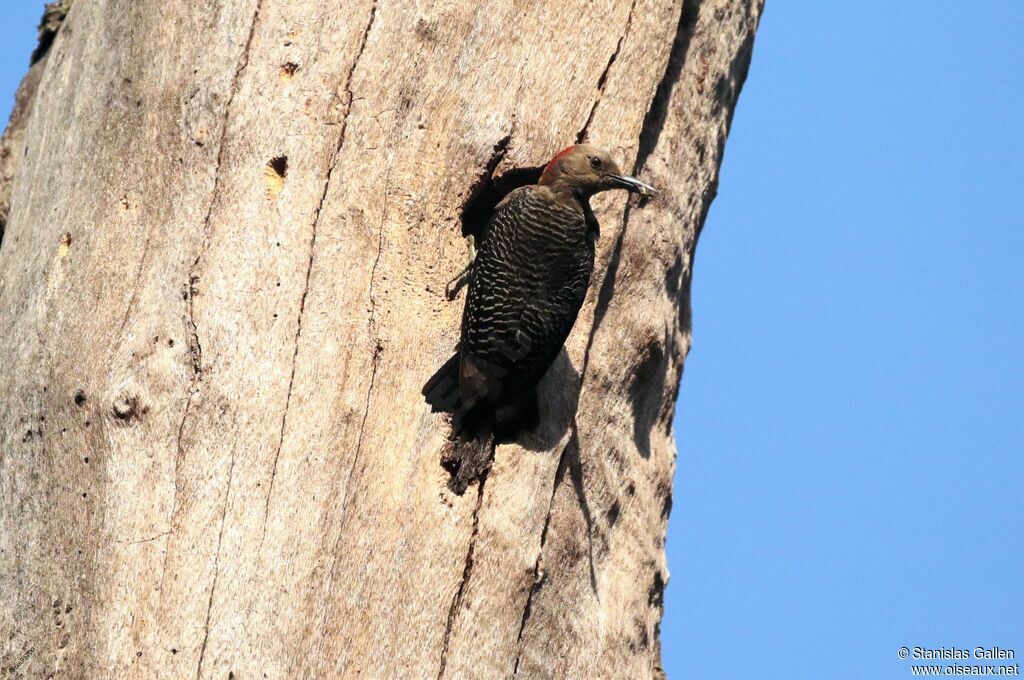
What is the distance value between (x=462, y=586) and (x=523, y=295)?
3.14 ft

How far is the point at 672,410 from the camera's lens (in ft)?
16.6

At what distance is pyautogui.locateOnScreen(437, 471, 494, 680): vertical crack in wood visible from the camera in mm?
3838

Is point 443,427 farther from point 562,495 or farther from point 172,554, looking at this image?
point 172,554

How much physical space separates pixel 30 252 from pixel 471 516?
1.67 m

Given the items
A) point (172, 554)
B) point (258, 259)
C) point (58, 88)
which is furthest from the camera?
point (58, 88)

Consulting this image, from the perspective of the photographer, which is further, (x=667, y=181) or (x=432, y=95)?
(x=667, y=181)

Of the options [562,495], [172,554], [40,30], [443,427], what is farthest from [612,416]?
[40,30]

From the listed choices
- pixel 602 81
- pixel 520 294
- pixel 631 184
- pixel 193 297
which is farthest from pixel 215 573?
pixel 602 81

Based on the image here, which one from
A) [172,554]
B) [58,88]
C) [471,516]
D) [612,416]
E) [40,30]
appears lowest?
[172,554]

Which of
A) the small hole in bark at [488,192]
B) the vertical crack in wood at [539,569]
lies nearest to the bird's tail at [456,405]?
the vertical crack in wood at [539,569]

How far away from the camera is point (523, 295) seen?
4.32 meters

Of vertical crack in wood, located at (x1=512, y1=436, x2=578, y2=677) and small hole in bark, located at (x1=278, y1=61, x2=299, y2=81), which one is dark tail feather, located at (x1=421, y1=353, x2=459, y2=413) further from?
small hole in bark, located at (x1=278, y1=61, x2=299, y2=81)

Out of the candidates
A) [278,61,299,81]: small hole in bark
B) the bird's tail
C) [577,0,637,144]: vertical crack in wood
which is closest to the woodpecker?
the bird's tail

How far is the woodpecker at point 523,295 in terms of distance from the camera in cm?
409
